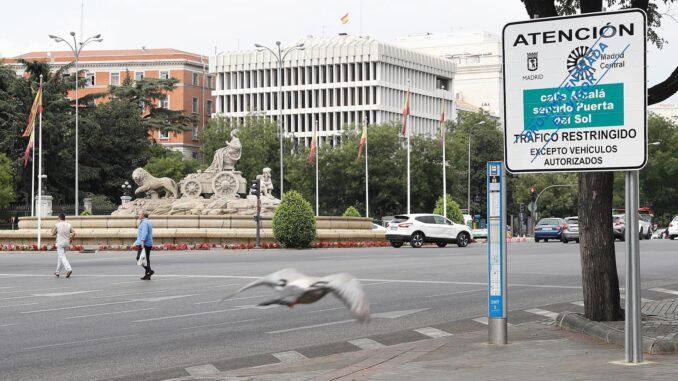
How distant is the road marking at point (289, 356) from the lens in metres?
13.4

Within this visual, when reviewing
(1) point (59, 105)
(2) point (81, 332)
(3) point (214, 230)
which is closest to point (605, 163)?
(2) point (81, 332)

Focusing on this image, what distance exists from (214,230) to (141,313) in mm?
33594

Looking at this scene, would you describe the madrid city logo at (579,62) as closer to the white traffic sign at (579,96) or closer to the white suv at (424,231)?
the white traffic sign at (579,96)

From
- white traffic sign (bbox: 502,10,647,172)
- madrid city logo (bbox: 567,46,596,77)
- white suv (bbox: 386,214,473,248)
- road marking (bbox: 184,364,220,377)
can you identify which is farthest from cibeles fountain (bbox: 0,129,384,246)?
madrid city logo (bbox: 567,46,596,77)

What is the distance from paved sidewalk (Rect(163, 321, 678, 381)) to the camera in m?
11.1

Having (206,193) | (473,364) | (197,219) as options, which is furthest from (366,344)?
(206,193)

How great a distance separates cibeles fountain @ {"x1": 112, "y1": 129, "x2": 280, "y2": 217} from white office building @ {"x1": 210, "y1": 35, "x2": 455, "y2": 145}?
7538 centimetres

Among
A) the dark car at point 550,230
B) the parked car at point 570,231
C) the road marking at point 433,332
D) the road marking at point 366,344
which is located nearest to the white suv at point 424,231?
the parked car at point 570,231

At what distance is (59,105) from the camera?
88.6 metres

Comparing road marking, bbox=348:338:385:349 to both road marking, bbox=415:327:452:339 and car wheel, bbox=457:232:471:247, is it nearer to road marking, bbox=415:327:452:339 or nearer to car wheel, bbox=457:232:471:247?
road marking, bbox=415:327:452:339

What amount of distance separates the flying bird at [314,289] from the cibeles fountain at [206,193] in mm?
50623

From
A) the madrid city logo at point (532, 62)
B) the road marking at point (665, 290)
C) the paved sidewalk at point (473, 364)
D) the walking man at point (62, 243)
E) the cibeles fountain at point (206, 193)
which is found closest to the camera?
the paved sidewalk at point (473, 364)

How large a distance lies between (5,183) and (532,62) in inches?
2973

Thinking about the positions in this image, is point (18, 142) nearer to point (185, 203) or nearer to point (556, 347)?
point (185, 203)
